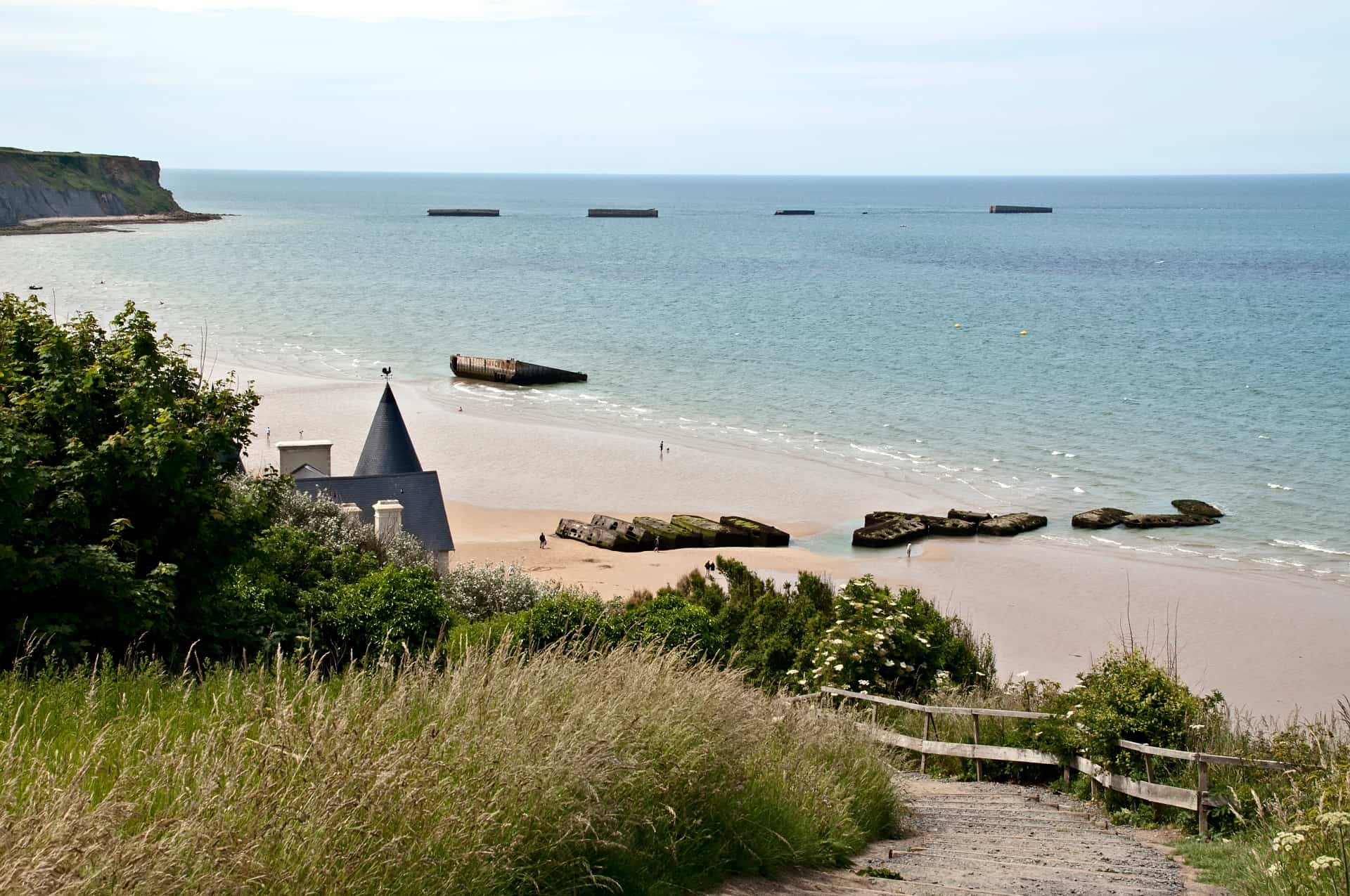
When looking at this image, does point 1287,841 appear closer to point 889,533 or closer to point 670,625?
point 670,625

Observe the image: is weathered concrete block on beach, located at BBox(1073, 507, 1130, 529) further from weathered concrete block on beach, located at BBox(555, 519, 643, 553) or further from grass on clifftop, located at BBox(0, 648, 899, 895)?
grass on clifftop, located at BBox(0, 648, 899, 895)

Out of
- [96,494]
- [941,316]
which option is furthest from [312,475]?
[941,316]

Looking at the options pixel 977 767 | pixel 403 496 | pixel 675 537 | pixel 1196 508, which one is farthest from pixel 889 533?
pixel 977 767

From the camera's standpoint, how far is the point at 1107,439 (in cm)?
5238

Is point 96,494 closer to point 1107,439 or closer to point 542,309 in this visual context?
point 1107,439

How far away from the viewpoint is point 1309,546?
1473 inches

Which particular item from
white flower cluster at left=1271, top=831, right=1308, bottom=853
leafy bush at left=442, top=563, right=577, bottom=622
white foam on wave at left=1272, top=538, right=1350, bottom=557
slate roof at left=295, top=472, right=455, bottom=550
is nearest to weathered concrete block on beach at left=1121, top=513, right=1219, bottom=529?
white foam on wave at left=1272, top=538, right=1350, bottom=557

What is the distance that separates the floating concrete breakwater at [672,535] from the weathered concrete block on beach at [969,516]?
598 cm

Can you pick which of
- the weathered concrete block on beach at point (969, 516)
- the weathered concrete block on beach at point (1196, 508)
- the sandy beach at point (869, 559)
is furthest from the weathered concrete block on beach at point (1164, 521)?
the weathered concrete block on beach at point (969, 516)

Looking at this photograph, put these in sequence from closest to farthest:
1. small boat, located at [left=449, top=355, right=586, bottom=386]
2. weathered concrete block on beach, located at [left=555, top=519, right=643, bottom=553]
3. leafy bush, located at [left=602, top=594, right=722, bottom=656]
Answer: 1. leafy bush, located at [left=602, top=594, right=722, bottom=656]
2. weathered concrete block on beach, located at [left=555, top=519, right=643, bottom=553]
3. small boat, located at [left=449, top=355, right=586, bottom=386]

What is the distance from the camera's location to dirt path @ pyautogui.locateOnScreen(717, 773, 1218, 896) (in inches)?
306

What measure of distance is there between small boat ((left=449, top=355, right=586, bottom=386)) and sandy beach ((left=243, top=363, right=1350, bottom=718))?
11.3 meters

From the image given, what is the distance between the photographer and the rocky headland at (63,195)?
547 ft

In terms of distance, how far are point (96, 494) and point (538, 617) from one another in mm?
5850
